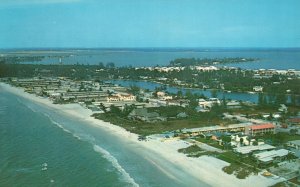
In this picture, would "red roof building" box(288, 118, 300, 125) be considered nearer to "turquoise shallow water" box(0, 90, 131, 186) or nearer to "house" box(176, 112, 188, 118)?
"house" box(176, 112, 188, 118)

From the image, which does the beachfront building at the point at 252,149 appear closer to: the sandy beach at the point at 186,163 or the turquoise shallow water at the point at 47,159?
the sandy beach at the point at 186,163

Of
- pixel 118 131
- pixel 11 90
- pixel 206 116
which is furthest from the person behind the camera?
pixel 11 90

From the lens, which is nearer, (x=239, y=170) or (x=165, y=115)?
(x=239, y=170)

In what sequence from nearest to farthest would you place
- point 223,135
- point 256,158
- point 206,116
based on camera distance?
point 256,158
point 223,135
point 206,116

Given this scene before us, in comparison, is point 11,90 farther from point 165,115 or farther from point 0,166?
point 0,166

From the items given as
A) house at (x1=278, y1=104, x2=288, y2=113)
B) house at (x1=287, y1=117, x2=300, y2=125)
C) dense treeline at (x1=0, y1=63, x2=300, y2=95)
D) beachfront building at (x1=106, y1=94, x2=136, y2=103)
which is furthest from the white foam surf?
dense treeline at (x1=0, y1=63, x2=300, y2=95)

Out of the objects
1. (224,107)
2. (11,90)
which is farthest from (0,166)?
(11,90)
